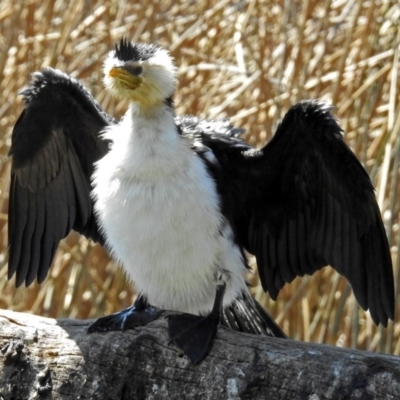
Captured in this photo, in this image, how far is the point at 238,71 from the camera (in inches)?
126

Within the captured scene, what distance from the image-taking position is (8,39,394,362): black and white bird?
2277 mm

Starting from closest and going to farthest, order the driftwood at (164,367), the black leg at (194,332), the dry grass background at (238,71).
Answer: the driftwood at (164,367) → the black leg at (194,332) → the dry grass background at (238,71)

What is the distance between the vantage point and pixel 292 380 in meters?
1.90

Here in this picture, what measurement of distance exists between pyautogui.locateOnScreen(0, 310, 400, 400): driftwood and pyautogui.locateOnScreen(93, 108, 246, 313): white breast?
186 millimetres

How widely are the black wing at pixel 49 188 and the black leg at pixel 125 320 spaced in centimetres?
43

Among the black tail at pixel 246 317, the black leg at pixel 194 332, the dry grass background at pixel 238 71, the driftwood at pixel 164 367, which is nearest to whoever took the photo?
the driftwood at pixel 164 367

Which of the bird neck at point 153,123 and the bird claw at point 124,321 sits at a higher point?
the bird neck at point 153,123

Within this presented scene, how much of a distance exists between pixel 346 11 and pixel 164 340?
5.59 feet

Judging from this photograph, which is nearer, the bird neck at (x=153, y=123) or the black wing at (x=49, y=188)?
the bird neck at (x=153, y=123)

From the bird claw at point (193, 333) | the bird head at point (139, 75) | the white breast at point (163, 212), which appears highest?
the bird head at point (139, 75)

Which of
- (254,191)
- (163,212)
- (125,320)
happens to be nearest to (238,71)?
(254,191)

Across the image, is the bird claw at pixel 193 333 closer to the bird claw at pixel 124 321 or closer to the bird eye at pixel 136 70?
the bird claw at pixel 124 321

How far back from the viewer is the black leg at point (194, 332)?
2041 millimetres

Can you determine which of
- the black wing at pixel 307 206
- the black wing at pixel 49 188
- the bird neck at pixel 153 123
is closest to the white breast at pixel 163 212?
the bird neck at pixel 153 123
